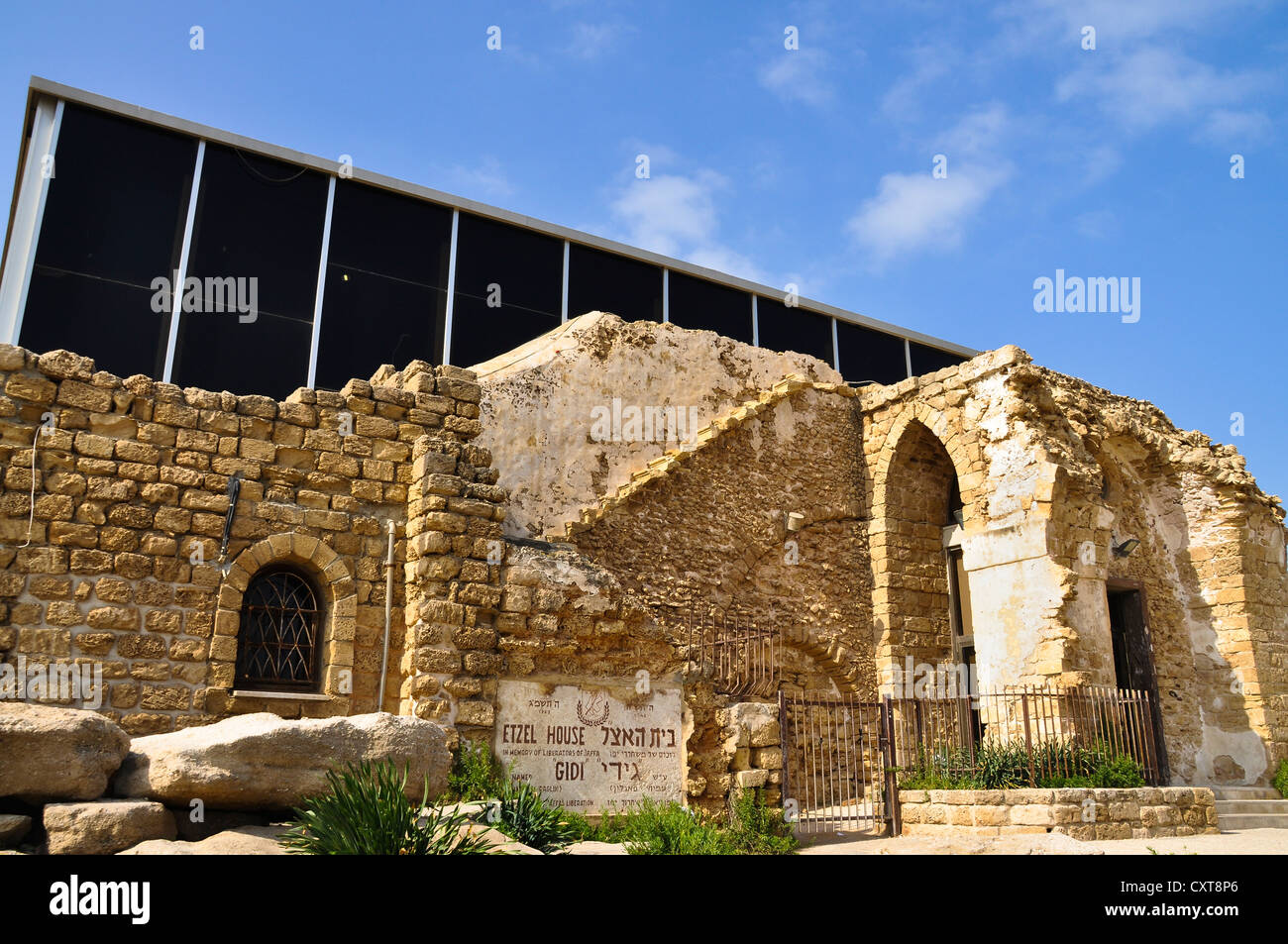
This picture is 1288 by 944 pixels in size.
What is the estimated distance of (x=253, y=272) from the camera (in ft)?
50.7

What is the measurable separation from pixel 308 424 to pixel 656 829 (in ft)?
14.9

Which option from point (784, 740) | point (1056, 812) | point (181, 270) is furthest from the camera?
point (181, 270)

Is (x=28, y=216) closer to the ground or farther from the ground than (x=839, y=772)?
farther from the ground

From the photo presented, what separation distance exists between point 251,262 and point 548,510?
251 inches

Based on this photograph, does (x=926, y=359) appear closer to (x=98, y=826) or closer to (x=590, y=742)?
(x=590, y=742)

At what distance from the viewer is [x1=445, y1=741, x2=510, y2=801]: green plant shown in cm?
757

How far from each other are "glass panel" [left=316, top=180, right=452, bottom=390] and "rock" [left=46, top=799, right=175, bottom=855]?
35.2 ft

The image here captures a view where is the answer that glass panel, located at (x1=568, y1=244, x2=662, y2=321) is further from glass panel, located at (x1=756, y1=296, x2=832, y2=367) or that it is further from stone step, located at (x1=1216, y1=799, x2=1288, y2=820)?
stone step, located at (x1=1216, y1=799, x2=1288, y2=820)

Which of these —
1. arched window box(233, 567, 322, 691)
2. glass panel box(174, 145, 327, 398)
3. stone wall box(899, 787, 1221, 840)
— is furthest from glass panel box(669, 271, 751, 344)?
arched window box(233, 567, 322, 691)

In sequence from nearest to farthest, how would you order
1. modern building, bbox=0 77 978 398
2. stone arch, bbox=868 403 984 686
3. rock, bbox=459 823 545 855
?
1. rock, bbox=459 823 545 855
2. modern building, bbox=0 77 978 398
3. stone arch, bbox=868 403 984 686

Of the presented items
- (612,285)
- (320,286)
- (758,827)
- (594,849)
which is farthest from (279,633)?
(612,285)

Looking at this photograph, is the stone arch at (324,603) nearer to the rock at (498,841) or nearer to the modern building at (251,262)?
the rock at (498,841)

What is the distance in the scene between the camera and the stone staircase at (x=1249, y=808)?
12547 mm

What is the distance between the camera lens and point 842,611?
15.1 metres
